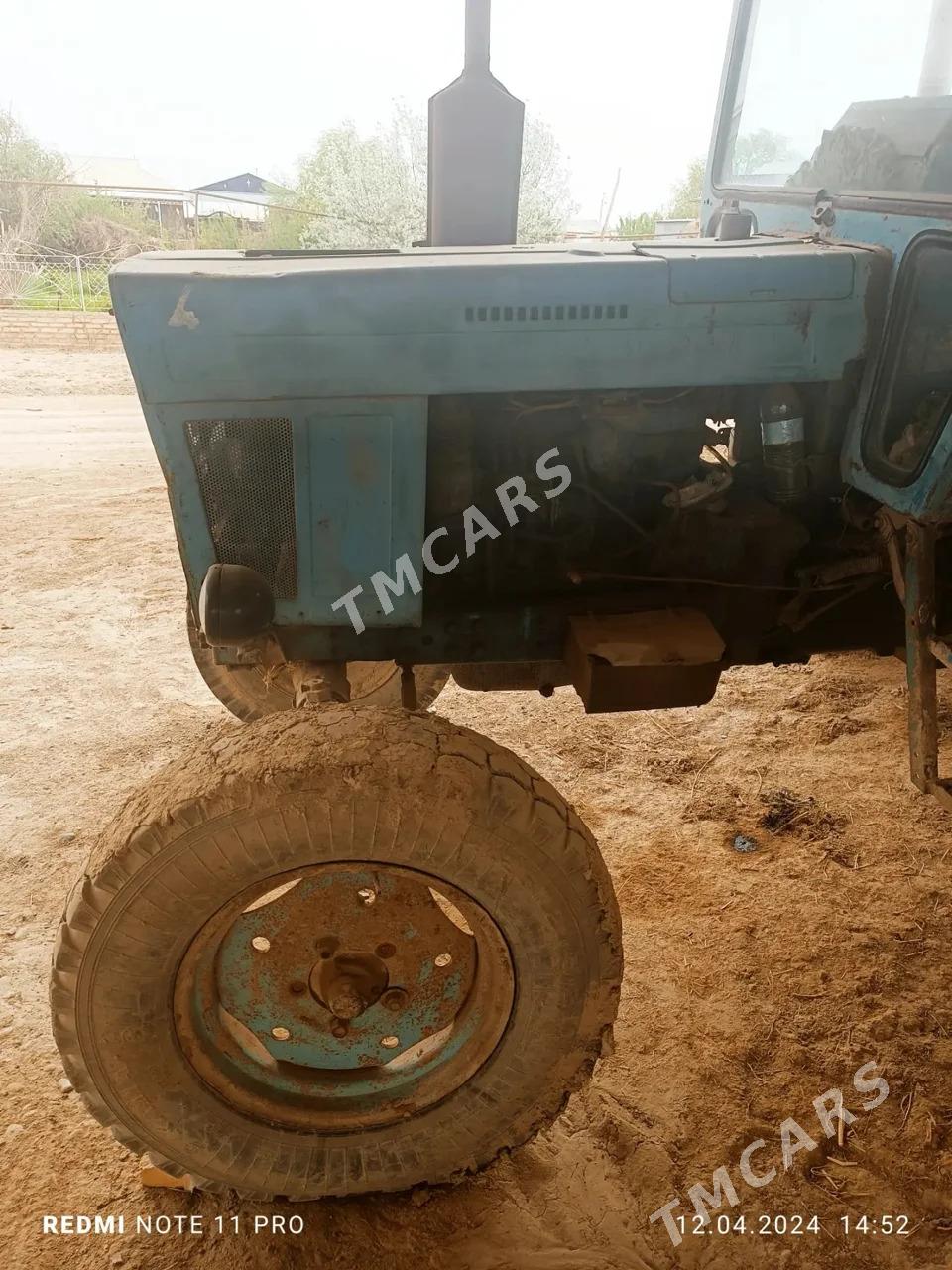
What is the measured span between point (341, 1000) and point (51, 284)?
16445 millimetres

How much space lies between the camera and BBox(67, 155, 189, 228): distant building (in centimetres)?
1888

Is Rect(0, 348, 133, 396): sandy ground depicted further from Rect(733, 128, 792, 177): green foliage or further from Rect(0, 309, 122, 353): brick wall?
Rect(733, 128, 792, 177): green foliage

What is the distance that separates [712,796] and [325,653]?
1645 millimetres

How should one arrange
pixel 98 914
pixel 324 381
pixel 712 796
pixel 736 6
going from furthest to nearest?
1. pixel 712 796
2. pixel 736 6
3. pixel 324 381
4. pixel 98 914

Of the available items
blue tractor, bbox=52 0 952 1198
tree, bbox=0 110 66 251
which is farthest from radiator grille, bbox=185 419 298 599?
→ tree, bbox=0 110 66 251

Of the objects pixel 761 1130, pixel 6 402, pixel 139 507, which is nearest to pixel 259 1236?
pixel 761 1130

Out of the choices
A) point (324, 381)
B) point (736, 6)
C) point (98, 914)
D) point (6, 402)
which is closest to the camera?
point (98, 914)

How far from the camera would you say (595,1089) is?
2168 millimetres

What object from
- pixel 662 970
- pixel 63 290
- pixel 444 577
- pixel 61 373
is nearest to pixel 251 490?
pixel 444 577

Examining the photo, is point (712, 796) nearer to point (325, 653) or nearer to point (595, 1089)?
point (595, 1089)

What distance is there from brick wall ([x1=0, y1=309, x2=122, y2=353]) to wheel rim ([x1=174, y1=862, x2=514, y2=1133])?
39.8 feet

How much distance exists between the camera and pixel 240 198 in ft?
58.7

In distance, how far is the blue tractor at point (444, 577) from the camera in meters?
1.68

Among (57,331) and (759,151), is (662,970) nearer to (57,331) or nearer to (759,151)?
(759,151)
